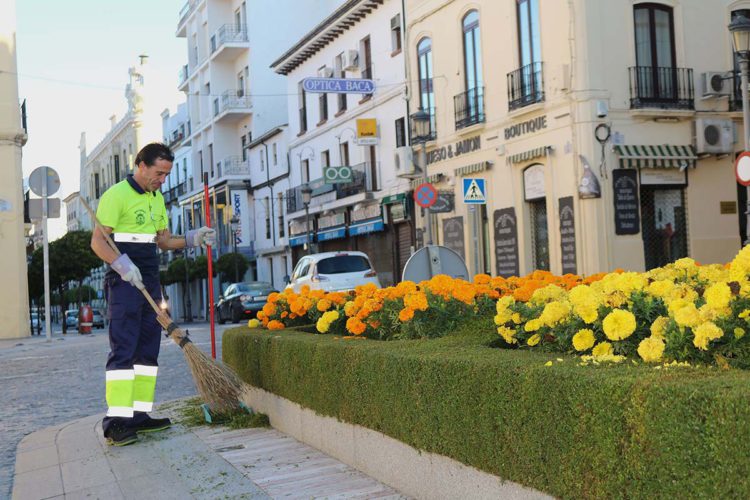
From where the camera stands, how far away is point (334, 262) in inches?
942

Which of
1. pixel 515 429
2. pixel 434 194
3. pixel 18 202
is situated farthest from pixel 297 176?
pixel 515 429

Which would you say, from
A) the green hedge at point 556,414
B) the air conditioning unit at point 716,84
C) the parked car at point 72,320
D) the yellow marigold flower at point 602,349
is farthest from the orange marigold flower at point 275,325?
the parked car at point 72,320

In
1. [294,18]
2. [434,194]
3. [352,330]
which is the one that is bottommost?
[352,330]

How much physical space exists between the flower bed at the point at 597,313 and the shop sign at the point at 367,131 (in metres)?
27.9

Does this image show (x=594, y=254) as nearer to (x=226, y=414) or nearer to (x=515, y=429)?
(x=226, y=414)

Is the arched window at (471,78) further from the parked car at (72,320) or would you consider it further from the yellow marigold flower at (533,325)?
the parked car at (72,320)

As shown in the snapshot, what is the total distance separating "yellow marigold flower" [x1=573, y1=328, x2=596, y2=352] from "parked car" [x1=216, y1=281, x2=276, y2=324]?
27.1m

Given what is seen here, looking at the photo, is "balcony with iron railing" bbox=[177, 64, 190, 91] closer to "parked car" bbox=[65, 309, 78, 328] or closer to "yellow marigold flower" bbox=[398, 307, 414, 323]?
"parked car" bbox=[65, 309, 78, 328]

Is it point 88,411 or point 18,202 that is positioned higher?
point 18,202

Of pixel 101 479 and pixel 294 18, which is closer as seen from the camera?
pixel 101 479

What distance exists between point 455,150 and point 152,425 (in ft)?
75.2

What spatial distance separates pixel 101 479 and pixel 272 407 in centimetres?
171

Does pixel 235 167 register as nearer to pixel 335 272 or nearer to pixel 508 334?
pixel 335 272

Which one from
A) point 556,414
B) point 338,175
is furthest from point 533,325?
point 338,175
